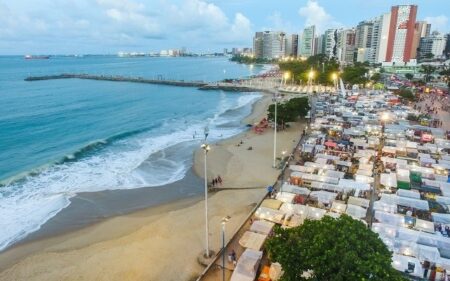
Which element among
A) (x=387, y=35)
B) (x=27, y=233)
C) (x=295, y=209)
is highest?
(x=387, y=35)

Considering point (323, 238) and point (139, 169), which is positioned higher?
point (323, 238)

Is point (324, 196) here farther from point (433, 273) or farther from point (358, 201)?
point (433, 273)

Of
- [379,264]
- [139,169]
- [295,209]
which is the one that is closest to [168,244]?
[295,209]

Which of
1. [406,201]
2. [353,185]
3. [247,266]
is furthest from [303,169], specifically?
[247,266]

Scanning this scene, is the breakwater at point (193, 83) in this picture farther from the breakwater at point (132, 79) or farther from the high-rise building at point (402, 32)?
the high-rise building at point (402, 32)

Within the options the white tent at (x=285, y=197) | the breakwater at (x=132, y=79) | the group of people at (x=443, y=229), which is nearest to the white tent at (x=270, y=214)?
the white tent at (x=285, y=197)

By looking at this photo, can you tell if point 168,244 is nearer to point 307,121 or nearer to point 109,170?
point 109,170
